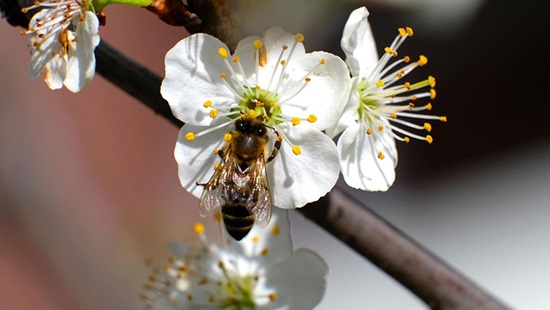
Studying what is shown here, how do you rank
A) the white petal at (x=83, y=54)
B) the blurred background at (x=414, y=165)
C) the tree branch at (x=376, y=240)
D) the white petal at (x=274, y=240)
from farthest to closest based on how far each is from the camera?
1. the blurred background at (x=414, y=165)
2. the white petal at (x=274, y=240)
3. the tree branch at (x=376, y=240)
4. the white petal at (x=83, y=54)

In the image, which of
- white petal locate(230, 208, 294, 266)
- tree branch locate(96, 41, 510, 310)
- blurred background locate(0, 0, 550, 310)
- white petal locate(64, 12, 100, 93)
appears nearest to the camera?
white petal locate(64, 12, 100, 93)

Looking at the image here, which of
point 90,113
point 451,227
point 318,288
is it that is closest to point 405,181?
point 451,227

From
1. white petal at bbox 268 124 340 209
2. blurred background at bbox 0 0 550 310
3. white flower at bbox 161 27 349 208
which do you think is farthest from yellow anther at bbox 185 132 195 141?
blurred background at bbox 0 0 550 310

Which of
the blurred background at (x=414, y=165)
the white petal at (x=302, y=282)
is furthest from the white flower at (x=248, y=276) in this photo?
the blurred background at (x=414, y=165)

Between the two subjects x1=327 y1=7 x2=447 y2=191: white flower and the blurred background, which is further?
the blurred background

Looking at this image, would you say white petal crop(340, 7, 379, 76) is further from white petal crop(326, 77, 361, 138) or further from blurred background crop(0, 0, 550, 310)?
blurred background crop(0, 0, 550, 310)

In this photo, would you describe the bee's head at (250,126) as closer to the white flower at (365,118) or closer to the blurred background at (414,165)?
the white flower at (365,118)

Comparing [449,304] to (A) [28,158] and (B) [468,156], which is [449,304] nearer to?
(A) [28,158]
